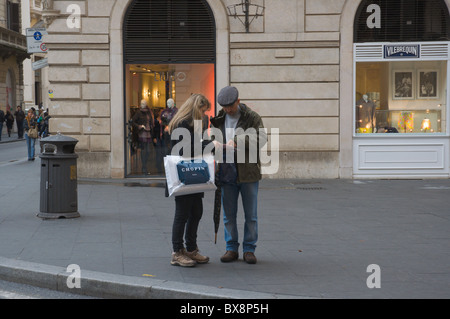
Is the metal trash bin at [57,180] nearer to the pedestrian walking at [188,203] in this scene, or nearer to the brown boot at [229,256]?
the pedestrian walking at [188,203]

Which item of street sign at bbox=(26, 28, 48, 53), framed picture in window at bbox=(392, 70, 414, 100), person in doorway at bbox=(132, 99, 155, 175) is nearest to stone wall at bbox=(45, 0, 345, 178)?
person in doorway at bbox=(132, 99, 155, 175)

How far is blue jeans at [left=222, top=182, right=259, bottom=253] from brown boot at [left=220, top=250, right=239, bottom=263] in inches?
1.4

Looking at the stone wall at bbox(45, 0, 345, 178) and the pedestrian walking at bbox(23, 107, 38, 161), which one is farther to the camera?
the pedestrian walking at bbox(23, 107, 38, 161)

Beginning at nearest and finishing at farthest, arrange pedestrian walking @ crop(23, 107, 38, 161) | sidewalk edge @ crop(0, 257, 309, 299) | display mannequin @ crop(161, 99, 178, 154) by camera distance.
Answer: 1. sidewalk edge @ crop(0, 257, 309, 299)
2. display mannequin @ crop(161, 99, 178, 154)
3. pedestrian walking @ crop(23, 107, 38, 161)

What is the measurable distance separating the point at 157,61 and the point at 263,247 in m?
8.04

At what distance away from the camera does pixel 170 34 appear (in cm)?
1422

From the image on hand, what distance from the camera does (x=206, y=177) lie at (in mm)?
6102

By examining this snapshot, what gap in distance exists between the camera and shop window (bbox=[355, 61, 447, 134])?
1438 centimetres

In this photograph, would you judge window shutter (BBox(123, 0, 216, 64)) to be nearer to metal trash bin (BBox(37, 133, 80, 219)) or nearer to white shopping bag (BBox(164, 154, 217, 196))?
metal trash bin (BBox(37, 133, 80, 219))

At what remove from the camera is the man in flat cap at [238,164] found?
20.5 ft
